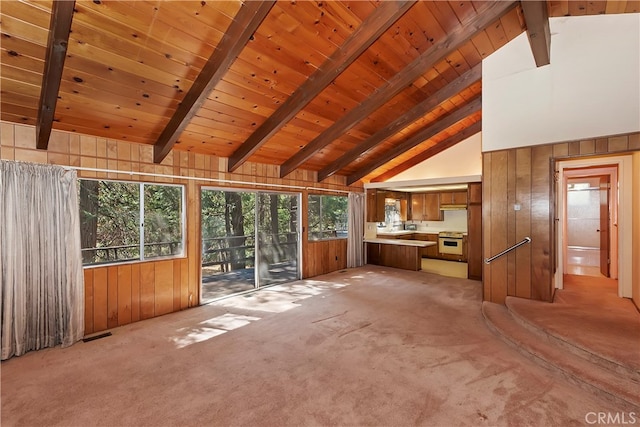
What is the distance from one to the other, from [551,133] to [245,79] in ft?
12.5

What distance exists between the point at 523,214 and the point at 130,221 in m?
5.50

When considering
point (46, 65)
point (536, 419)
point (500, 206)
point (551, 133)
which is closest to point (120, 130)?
point (46, 65)

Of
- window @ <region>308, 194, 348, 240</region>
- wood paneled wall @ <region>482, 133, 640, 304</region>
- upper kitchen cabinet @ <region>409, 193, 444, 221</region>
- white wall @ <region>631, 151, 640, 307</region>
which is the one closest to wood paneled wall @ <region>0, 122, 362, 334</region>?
window @ <region>308, 194, 348, 240</region>

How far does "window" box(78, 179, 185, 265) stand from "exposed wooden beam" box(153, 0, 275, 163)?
82cm

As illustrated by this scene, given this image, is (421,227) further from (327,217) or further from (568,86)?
(568,86)

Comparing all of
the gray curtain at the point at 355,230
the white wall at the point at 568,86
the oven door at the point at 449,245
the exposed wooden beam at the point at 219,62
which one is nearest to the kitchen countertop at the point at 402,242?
the gray curtain at the point at 355,230

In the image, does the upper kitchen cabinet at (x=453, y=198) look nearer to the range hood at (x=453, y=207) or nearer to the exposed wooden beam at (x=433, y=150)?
the range hood at (x=453, y=207)

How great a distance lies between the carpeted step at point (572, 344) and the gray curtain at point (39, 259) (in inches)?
195

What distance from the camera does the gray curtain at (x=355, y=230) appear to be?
709 centimetres

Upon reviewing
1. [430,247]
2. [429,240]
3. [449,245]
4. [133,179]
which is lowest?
[430,247]

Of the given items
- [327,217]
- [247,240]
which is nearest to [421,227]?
[327,217]

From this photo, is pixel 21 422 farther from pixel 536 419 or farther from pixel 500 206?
pixel 500 206

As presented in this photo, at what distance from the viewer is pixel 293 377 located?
2486 mm

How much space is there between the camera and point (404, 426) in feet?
6.30
